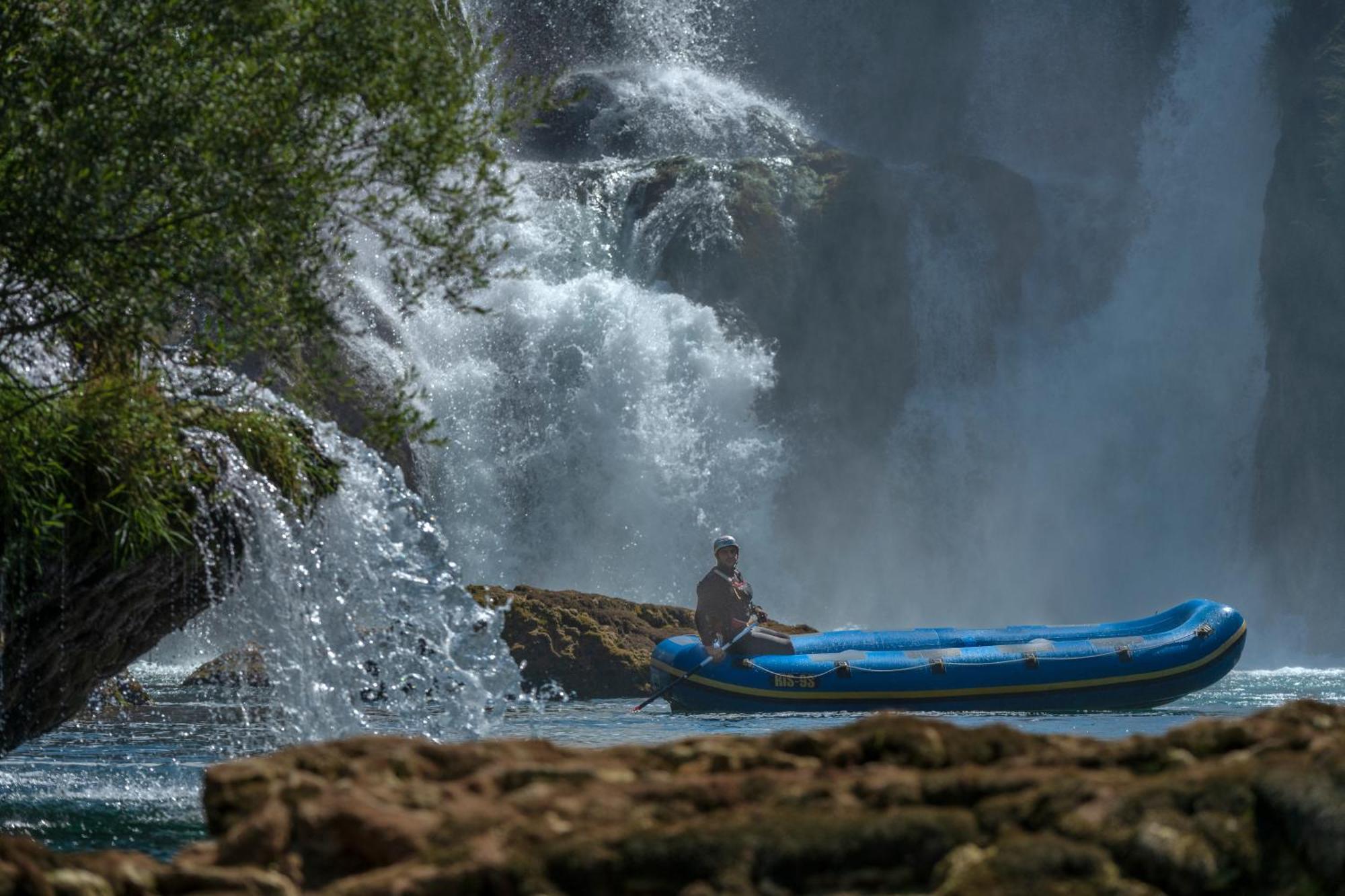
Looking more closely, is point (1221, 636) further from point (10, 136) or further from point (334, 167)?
point (10, 136)

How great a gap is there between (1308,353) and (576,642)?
2290cm

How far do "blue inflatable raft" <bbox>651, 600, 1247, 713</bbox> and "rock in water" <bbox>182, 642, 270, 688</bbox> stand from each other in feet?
17.3

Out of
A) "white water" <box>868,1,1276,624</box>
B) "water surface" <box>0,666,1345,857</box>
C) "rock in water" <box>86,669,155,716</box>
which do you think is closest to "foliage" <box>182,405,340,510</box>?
"water surface" <box>0,666,1345,857</box>

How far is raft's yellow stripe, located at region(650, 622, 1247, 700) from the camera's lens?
52.0 feet

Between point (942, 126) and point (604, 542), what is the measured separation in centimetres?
2013

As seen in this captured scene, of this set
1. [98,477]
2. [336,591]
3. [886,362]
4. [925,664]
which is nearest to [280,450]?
[336,591]

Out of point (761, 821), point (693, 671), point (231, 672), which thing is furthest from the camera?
point (231, 672)

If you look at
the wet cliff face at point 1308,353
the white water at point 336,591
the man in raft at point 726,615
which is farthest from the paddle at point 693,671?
the wet cliff face at point 1308,353

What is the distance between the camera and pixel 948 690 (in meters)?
15.8

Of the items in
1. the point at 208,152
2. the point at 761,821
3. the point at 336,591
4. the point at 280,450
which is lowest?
the point at 761,821

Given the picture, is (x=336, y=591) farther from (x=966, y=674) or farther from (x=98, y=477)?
(x=966, y=674)

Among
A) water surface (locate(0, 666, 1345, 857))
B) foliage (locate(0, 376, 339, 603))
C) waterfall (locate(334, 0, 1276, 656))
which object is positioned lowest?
water surface (locate(0, 666, 1345, 857))

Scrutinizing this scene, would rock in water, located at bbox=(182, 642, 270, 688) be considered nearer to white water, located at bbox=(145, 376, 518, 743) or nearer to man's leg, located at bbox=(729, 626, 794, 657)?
man's leg, located at bbox=(729, 626, 794, 657)

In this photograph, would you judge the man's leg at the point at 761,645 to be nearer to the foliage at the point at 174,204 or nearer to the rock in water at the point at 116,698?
the rock in water at the point at 116,698
